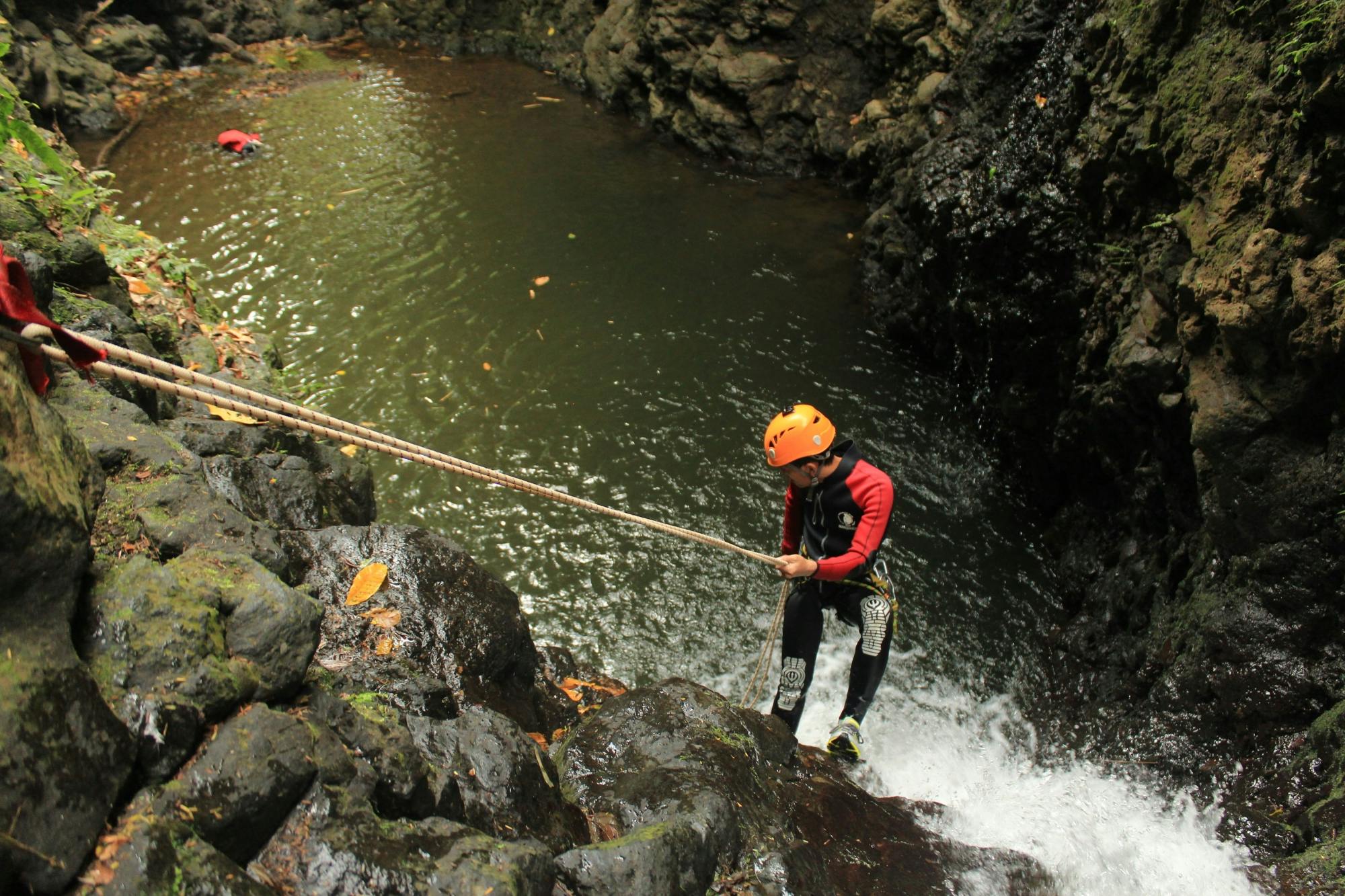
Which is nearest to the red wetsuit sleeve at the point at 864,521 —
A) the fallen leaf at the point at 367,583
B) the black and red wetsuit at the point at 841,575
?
the black and red wetsuit at the point at 841,575

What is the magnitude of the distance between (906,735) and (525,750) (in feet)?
9.91

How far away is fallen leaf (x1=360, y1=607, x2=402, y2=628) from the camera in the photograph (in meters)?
3.92

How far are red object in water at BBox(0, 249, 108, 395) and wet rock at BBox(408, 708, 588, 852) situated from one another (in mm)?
1660

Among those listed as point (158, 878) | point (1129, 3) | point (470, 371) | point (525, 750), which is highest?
point (1129, 3)

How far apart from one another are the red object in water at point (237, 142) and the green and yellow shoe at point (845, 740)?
13.1 metres

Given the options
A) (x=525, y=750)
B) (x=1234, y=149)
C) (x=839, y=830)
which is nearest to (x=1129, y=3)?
(x=1234, y=149)

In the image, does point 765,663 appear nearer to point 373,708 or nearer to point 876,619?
point 876,619

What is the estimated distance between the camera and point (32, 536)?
6.61 ft

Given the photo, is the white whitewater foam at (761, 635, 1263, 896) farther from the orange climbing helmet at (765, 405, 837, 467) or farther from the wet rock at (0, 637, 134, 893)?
the wet rock at (0, 637, 134, 893)

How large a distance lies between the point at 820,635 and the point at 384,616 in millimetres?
2454

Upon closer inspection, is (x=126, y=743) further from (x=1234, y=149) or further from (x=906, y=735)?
(x=1234, y=149)

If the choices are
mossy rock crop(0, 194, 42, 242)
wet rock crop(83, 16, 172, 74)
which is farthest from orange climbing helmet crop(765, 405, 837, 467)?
wet rock crop(83, 16, 172, 74)

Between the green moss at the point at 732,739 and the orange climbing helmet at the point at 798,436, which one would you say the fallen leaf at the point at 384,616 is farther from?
the orange climbing helmet at the point at 798,436

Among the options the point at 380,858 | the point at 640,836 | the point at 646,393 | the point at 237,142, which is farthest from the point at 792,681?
the point at 237,142
